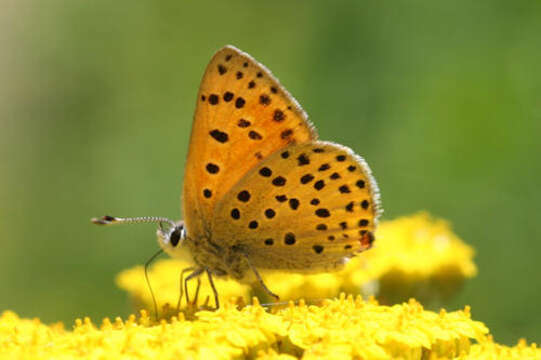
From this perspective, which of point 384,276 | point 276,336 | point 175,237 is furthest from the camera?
point 384,276

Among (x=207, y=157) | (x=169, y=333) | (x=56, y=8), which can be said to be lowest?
(x=169, y=333)

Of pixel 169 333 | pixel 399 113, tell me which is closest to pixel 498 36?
pixel 399 113

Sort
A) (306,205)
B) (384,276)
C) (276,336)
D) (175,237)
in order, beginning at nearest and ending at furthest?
(276,336), (306,205), (175,237), (384,276)

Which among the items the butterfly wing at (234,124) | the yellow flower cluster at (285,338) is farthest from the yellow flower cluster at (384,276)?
the yellow flower cluster at (285,338)

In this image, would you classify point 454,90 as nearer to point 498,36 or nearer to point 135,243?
point 498,36

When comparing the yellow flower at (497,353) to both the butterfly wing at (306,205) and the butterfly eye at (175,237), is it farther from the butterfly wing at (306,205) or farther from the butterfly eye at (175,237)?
the butterfly eye at (175,237)

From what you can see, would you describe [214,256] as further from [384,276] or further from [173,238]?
[384,276]

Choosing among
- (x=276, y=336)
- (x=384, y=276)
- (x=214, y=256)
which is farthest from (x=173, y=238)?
(x=384, y=276)
